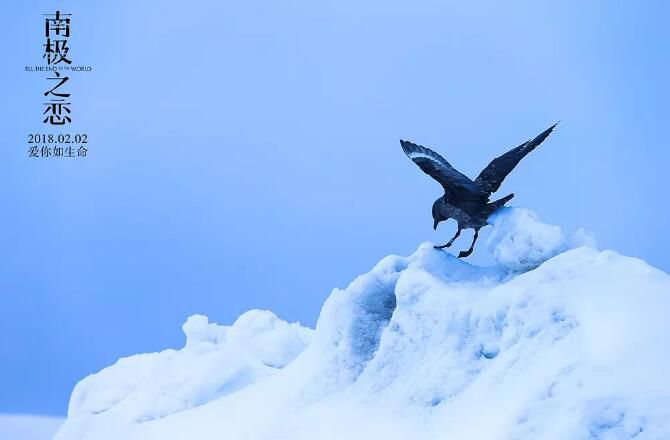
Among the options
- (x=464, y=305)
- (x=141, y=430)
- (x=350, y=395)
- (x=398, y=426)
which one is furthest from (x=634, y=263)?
(x=141, y=430)

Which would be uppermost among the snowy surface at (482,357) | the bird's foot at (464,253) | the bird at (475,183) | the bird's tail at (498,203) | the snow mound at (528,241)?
the bird at (475,183)

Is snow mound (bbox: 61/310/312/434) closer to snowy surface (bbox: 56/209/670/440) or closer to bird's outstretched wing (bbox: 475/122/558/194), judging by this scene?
snowy surface (bbox: 56/209/670/440)

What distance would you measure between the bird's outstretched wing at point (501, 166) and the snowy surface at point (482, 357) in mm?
386

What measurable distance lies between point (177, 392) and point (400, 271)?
3986 millimetres

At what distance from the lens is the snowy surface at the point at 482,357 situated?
4926mm

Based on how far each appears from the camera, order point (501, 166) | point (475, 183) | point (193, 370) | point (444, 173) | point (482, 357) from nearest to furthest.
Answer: point (482, 357), point (444, 173), point (475, 183), point (501, 166), point (193, 370)

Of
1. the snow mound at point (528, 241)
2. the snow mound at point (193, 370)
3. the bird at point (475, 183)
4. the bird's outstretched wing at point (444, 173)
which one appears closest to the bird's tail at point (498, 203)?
the bird at point (475, 183)

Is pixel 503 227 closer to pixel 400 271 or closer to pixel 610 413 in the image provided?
pixel 400 271

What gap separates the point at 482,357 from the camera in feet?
20.5

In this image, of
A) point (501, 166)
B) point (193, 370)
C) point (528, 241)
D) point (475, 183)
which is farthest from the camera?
point (193, 370)

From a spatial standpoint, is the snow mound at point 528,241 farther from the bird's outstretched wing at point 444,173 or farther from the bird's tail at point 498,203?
the bird's outstretched wing at point 444,173

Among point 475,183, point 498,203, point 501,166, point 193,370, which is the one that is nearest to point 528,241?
point 498,203

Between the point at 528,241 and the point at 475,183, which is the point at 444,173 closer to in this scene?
the point at 475,183

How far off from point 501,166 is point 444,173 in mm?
711
